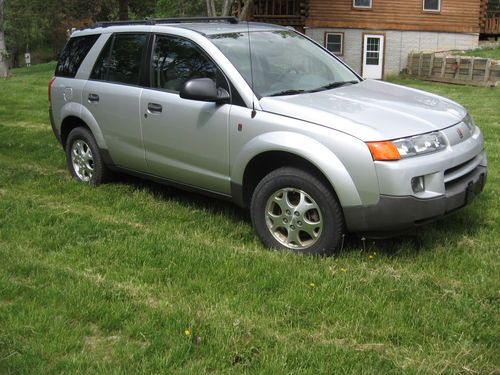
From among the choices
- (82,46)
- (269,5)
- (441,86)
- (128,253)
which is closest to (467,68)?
(441,86)

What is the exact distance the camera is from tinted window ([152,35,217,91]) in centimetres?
516

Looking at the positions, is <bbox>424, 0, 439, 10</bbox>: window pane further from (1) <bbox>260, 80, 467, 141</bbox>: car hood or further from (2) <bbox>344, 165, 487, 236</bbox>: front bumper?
(2) <bbox>344, 165, 487, 236</bbox>: front bumper

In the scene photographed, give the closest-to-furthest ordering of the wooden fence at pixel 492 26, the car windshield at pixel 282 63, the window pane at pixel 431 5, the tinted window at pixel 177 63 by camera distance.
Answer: the car windshield at pixel 282 63 → the tinted window at pixel 177 63 → the window pane at pixel 431 5 → the wooden fence at pixel 492 26

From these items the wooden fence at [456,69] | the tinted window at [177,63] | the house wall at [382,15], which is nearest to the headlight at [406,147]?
the tinted window at [177,63]

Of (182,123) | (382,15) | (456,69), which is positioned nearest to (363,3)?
(382,15)

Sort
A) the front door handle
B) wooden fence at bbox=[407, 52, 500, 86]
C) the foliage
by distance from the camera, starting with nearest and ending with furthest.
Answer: the front door handle → wooden fence at bbox=[407, 52, 500, 86] → the foliage

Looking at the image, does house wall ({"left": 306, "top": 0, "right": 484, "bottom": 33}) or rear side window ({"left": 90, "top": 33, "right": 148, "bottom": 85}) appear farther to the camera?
house wall ({"left": 306, "top": 0, "right": 484, "bottom": 33})

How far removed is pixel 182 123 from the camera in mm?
5215

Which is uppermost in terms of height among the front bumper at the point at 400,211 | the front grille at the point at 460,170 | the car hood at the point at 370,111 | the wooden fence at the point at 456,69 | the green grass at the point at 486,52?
the car hood at the point at 370,111

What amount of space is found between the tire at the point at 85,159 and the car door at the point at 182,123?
0.95 metres

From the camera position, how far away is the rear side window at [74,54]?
654 cm

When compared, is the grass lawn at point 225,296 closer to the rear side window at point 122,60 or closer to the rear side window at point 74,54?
the rear side window at point 122,60

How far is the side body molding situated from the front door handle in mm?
1104

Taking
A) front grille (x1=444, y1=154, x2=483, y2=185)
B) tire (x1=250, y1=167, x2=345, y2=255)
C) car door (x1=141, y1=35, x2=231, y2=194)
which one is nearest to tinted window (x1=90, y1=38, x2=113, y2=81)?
car door (x1=141, y1=35, x2=231, y2=194)
